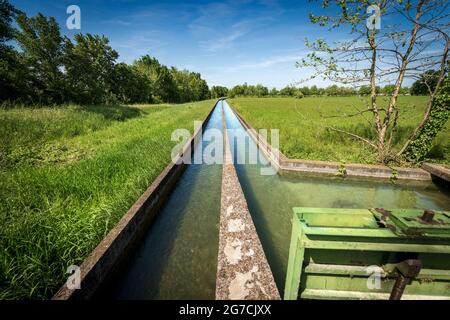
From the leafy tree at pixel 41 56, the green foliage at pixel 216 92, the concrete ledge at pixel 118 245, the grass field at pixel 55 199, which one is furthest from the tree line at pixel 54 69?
the green foliage at pixel 216 92

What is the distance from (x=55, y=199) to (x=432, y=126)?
401 inches

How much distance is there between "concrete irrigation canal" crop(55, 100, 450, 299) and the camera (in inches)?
75.3

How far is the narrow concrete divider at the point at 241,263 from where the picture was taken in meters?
2.04

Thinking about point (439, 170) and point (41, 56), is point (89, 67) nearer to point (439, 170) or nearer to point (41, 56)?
point (41, 56)

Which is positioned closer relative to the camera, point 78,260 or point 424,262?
point 424,262

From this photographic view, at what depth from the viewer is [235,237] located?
9.21ft

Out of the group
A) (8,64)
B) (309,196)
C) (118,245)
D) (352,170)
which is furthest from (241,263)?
(8,64)

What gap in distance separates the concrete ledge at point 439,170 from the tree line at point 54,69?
19581 mm

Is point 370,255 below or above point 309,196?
above

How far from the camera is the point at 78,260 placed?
2.40 m

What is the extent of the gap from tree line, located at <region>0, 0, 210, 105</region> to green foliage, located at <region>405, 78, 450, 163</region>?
1928cm

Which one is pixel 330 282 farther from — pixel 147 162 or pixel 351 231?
pixel 147 162
